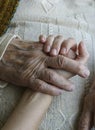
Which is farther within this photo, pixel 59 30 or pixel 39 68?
pixel 59 30

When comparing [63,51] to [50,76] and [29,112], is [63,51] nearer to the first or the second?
[50,76]

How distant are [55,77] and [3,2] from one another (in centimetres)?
46

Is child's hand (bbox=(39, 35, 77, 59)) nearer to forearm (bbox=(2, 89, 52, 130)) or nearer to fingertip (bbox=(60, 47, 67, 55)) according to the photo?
fingertip (bbox=(60, 47, 67, 55))

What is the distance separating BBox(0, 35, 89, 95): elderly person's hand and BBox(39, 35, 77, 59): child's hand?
0.06ft

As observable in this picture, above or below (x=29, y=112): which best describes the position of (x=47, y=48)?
above

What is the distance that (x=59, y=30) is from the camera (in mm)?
1199

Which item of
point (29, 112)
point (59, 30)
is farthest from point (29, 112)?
point (59, 30)

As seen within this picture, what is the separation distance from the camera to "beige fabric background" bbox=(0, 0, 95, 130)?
0.99 m

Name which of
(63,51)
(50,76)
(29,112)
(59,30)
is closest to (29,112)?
(29,112)

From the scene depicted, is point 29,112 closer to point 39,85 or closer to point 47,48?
point 39,85

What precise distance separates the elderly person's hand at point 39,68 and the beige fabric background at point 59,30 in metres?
0.06

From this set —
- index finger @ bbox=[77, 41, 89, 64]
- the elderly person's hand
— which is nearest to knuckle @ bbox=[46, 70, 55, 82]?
the elderly person's hand

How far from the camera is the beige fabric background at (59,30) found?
38.9 inches

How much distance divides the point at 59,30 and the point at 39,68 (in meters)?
0.28
